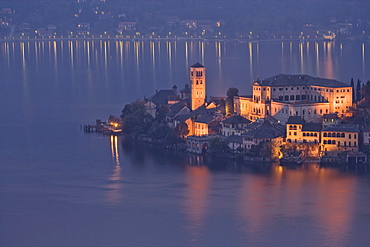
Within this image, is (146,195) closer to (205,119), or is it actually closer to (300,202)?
(300,202)

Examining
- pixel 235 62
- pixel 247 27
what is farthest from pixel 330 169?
→ pixel 247 27

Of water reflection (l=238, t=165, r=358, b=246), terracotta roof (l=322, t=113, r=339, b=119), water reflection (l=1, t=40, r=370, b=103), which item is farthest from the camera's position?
water reflection (l=1, t=40, r=370, b=103)

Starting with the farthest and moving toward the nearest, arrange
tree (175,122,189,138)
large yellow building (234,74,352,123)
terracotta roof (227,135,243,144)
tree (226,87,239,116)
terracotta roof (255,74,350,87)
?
tree (226,87,239,116) < terracotta roof (255,74,350,87) < tree (175,122,189,138) < large yellow building (234,74,352,123) < terracotta roof (227,135,243,144)

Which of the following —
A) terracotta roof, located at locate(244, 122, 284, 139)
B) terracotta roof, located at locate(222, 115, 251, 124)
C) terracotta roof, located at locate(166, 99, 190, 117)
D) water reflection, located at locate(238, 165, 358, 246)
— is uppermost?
terracotta roof, located at locate(166, 99, 190, 117)

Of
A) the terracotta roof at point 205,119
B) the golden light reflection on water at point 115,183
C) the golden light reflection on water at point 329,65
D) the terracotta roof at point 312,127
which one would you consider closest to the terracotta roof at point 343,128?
the terracotta roof at point 312,127

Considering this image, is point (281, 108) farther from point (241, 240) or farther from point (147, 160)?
point (241, 240)

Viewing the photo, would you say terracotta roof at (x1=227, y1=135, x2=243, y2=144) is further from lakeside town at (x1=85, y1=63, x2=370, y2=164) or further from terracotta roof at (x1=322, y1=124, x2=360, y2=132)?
terracotta roof at (x1=322, y1=124, x2=360, y2=132)

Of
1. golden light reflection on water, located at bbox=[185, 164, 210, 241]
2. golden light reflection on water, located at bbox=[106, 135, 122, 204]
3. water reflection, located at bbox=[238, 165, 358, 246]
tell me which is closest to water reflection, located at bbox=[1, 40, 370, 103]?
golden light reflection on water, located at bbox=[106, 135, 122, 204]

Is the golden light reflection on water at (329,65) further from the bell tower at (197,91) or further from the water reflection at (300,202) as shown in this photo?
the water reflection at (300,202)
